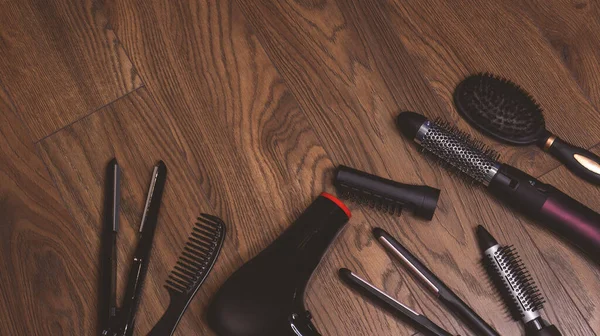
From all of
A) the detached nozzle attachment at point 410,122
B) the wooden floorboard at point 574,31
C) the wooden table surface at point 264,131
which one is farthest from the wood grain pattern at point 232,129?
the wooden floorboard at point 574,31

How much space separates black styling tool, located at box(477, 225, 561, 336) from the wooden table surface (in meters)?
0.02

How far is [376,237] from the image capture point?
35.2 inches

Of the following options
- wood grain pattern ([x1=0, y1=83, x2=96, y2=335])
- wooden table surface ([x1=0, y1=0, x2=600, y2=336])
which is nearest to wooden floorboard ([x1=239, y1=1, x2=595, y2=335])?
wooden table surface ([x1=0, y1=0, x2=600, y2=336])

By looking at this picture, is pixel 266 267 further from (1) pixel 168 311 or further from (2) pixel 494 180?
(2) pixel 494 180

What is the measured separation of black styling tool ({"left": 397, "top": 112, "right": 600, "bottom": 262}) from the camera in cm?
86

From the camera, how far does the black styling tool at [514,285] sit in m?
0.85

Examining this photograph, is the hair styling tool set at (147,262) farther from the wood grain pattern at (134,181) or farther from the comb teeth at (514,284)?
the comb teeth at (514,284)

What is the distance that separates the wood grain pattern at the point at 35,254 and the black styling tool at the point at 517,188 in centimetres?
52

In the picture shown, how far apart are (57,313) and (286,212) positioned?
346 millimetres

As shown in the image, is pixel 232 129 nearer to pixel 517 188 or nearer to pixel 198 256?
pixel 198 256

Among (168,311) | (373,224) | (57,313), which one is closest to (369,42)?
(373,224)

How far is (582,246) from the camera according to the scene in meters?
0.87

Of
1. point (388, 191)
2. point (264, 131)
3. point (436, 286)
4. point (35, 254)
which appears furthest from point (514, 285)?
point (35, 254)

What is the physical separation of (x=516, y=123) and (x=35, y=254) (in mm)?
714
